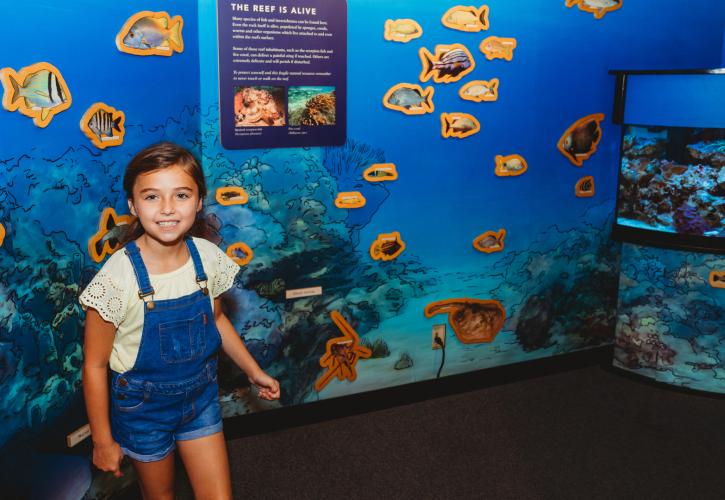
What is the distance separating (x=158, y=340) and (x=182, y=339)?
2.8 inches

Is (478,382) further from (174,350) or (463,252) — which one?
(174,350)

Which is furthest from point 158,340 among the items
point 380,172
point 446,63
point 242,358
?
point 446,63

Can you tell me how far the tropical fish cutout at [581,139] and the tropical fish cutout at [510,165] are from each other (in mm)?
276

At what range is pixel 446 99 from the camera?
11.5ft

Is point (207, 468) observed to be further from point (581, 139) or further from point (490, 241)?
point (581, 139)

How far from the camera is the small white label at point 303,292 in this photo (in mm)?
3352

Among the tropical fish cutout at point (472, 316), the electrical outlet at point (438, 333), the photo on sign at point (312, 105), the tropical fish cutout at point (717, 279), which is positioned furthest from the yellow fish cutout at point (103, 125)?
the tropical fish cutout at point (717, 279)

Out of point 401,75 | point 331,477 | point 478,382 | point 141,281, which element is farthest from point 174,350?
point 478,382

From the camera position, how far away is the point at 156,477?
2.17 m

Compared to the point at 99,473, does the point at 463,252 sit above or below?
above

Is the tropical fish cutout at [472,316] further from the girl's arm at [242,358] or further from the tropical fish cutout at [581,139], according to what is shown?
the girl's arm at [242,358]

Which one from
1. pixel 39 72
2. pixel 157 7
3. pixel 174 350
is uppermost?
pixel 157 7

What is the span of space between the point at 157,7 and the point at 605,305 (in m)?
3.15

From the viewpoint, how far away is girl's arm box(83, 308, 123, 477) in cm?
197
